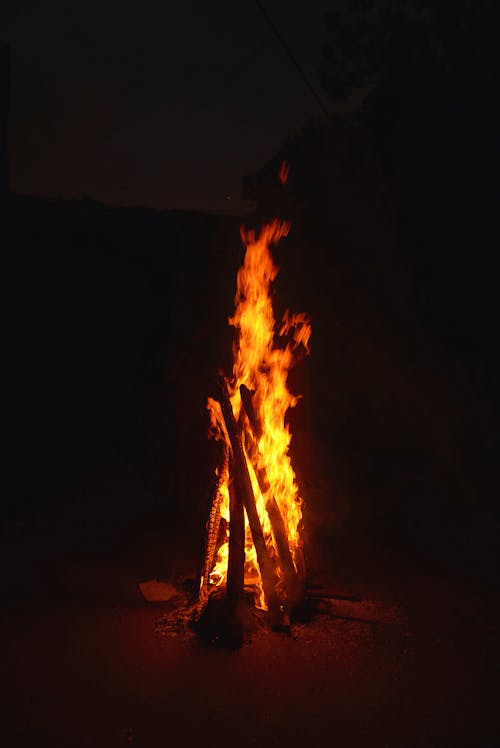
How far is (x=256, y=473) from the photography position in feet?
17.1

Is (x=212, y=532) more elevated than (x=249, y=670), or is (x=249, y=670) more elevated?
(x=212, y=532)

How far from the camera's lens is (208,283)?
33.2 feet

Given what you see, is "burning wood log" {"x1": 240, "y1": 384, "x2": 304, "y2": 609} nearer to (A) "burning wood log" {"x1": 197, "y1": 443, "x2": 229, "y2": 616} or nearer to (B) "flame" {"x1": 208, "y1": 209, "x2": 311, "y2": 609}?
(B) "flame" {"x1": 208, "y1": 209, "x2": 311, "y2": 609}

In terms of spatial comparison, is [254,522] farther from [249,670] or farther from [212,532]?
[249,670]

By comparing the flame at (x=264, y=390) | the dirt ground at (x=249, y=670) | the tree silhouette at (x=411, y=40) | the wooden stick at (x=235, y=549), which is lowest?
the dirt ground at (x=249, y=670)

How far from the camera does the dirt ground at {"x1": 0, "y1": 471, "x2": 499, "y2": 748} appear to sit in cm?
361

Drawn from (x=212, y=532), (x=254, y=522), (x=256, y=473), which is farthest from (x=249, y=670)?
(x=256, y=473)

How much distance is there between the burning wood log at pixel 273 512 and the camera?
196 inches

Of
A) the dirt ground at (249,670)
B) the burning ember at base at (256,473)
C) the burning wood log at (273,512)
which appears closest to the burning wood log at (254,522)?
the burning ember at base at (256,473)

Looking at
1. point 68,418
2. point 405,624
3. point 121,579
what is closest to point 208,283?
point 68,418

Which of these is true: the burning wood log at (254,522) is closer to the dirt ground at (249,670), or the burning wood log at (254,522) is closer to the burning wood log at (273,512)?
the burning wood log at (273,512)

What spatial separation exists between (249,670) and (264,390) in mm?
2432

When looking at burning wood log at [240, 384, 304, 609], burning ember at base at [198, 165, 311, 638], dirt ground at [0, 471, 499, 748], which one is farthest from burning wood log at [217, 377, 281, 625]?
dirt ground at [0, 471, 499, 748]

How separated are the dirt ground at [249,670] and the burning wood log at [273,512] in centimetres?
29
